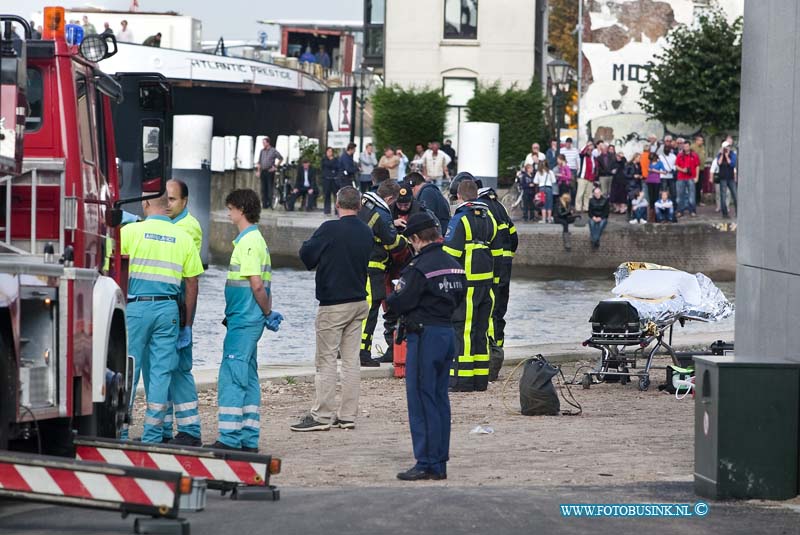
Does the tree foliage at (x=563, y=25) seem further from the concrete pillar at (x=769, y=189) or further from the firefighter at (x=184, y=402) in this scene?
the firefighter at (x=184, y=402)

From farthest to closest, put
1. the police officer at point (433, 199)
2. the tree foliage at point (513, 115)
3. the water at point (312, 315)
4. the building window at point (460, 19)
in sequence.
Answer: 1. the building window at point (460, 19)
2. the tree foliage at point (513, 115)
3. the water at point (312, 315)
4. the police officer at point (433, 199)

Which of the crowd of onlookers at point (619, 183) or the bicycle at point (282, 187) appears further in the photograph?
the bicycle at point (282, 187)

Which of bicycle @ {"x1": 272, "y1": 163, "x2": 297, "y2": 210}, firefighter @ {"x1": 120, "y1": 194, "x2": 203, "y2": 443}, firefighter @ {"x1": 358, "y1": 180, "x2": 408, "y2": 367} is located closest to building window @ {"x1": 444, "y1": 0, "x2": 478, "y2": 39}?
bicycle @ {"x1": 272, "y1": 163, "x2": 297, "y2": 210}

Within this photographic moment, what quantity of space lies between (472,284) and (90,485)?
304 inches

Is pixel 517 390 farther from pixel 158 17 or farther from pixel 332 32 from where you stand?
pixel 332 32

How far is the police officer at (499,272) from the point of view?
52.1 ft

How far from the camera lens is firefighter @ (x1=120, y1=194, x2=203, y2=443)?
10.4 m

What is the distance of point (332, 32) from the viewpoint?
77.8 metres

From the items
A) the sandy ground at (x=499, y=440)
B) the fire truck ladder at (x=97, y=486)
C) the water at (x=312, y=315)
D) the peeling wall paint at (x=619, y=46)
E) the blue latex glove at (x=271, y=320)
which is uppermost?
the peeling wall paint at (x=619, y=46)

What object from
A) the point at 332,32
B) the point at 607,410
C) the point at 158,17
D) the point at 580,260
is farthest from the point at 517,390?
the point at 332,32

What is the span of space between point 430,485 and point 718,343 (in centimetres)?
643

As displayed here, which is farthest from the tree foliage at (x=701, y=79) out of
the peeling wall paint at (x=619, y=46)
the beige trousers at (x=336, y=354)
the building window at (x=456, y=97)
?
the beige trousers at (x=336, y=354)

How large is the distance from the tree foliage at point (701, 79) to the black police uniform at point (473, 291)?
30795mm

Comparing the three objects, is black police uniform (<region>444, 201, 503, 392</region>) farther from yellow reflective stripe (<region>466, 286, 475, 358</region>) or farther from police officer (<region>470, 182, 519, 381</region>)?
police officer (<region>470, 182, 519, 381</region>)
